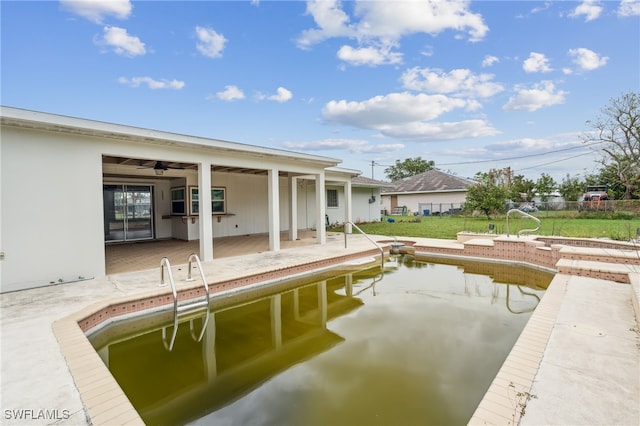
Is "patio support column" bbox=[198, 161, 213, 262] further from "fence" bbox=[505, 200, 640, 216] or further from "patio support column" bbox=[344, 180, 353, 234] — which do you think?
"fence" bbox=[505, 200, 640, 216]

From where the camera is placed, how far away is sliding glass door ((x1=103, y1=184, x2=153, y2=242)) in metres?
10.9

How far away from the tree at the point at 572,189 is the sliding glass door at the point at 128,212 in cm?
3049

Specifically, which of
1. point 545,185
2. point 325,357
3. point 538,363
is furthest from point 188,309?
point 545,185

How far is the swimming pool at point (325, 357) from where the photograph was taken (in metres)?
2.82

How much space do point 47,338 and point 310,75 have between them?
16.3 meters

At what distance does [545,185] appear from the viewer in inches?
1125

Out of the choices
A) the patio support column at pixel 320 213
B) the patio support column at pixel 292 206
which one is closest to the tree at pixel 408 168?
the patio support column at pixel 292 206

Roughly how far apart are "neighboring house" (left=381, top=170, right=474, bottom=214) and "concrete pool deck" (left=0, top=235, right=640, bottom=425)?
22873 millimetres

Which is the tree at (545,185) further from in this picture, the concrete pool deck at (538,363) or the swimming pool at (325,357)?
the concrete pool deck at (538,363)

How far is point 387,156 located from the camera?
151 ft

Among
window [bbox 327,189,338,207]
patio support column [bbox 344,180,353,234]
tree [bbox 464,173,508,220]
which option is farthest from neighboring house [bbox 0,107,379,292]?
tree [bbox 464,173,508,220]

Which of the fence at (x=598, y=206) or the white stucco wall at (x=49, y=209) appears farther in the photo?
the fence at (x=598, y=206)

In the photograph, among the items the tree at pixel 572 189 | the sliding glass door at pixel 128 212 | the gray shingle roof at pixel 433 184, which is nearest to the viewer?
the sliding glass door at pixel 128 212

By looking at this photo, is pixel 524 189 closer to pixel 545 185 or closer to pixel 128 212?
pixel 545 185
